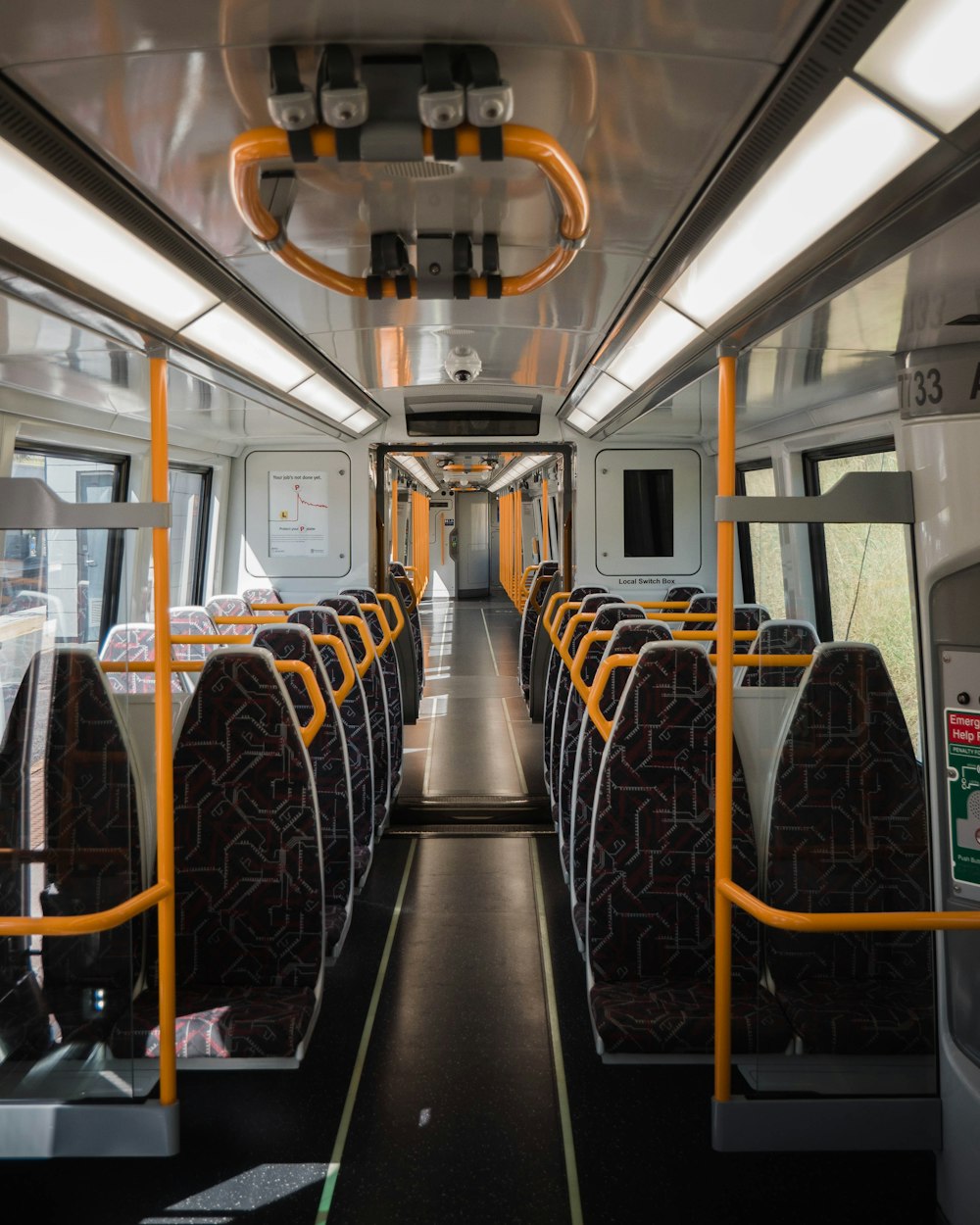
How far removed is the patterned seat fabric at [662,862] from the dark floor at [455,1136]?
0.29 metres

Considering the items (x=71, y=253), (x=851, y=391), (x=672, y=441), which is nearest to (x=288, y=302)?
(x=71, y=253)

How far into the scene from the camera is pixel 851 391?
4.29 metres

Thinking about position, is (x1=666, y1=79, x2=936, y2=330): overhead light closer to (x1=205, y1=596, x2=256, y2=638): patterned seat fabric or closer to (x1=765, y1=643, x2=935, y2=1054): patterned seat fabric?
(x1=765, y1=643, x2=935, y2=1054): patterned seat fabric

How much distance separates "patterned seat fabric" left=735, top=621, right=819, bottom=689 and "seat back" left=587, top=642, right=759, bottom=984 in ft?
0.75

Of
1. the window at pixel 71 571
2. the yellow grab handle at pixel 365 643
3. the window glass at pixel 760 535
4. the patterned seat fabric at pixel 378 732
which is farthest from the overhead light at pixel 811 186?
the window glass at pixel 760 535

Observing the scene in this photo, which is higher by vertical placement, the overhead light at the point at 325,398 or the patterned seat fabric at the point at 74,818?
the overhead light at the point at 325,398

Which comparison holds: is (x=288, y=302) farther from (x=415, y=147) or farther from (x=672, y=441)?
(x=672, y=441)

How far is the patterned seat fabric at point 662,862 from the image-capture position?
107 inches

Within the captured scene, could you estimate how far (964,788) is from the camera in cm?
234

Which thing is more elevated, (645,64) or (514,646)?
(645,64)

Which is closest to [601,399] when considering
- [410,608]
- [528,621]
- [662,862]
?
[662,862]

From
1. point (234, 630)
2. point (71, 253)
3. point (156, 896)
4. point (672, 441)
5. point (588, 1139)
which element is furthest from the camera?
point (672, 441)

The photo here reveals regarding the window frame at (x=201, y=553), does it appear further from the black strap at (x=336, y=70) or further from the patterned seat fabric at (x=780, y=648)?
the black strap at (x=336, y=70)

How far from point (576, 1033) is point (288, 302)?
2.60 meters
